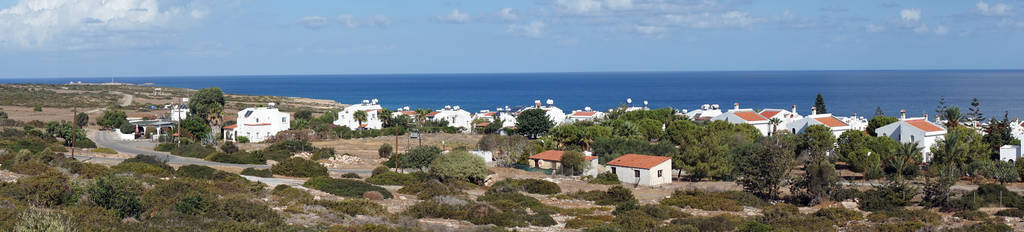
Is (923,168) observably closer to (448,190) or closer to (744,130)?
(744,130)

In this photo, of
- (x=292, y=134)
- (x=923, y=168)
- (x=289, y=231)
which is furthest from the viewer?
(x=292, y=134)

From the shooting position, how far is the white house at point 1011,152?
140 feet

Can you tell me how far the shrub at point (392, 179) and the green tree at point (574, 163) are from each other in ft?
32.7

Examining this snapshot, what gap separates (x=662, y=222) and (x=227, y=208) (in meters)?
13.1

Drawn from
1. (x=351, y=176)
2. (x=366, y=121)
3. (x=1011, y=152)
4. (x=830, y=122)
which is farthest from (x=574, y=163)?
(x=366, y=121)

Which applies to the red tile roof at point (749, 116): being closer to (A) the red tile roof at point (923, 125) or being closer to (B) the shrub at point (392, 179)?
(A) the red tile roof at point (923, 125)

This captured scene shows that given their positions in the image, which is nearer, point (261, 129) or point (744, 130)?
point (744, 130)

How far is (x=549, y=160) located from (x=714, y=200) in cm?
1596

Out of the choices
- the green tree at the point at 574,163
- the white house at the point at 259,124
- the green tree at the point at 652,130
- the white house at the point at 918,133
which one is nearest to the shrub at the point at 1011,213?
the white house at the point at 918,133

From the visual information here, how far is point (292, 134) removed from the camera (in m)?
58.9

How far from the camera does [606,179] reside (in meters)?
39.6

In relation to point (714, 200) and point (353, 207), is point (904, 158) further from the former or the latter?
point (353, 207)

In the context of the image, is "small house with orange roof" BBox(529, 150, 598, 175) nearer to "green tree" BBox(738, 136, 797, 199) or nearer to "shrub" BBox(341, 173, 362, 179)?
"green tree" BBox(738, 136, 797, 199)

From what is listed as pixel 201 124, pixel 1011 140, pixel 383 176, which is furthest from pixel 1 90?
pixel 1011 140
